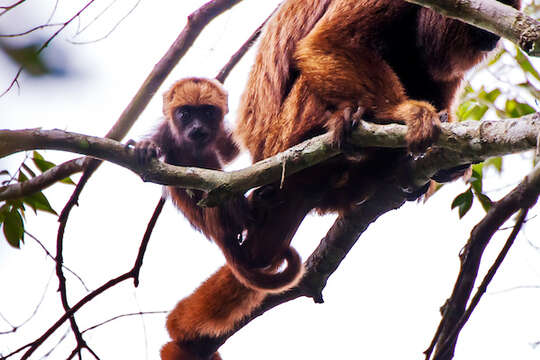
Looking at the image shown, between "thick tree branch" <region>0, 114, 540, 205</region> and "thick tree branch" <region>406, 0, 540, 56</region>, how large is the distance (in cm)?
28

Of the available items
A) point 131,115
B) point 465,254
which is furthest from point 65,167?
point 465,254

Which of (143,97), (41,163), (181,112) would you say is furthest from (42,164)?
(181,112)

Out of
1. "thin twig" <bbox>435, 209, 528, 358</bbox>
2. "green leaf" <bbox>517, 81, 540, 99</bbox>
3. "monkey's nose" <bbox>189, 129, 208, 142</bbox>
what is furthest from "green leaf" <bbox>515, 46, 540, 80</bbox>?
"monkey's nose" <bbox>189, 129, 208, 142</bbox>

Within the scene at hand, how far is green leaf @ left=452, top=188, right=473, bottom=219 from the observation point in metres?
2.42

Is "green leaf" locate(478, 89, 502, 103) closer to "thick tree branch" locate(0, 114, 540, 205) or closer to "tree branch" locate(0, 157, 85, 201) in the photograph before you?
"thick tree branch" locate(0, 114, 540, 205)

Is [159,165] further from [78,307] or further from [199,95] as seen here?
[199,95]

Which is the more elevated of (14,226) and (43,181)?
(43,181)

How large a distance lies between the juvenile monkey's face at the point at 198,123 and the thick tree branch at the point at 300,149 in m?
0.98

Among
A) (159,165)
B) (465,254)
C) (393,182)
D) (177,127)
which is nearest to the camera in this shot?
(159,165)

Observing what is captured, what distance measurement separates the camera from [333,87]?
221cm

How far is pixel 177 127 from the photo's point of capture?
293cm

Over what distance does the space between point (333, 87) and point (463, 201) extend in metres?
0.75

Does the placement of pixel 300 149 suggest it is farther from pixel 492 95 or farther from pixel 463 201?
pixel 492 95

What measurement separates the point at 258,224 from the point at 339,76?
70cm
